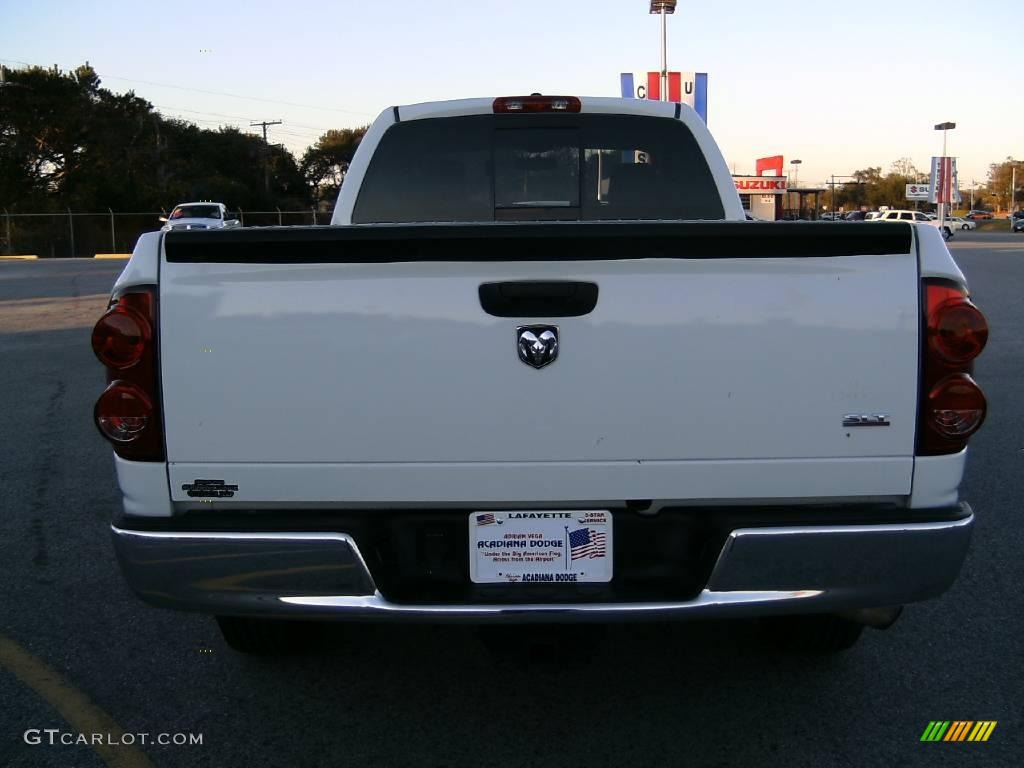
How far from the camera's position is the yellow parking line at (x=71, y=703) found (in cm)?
285

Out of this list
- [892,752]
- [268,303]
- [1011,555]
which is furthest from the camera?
[1011,555]

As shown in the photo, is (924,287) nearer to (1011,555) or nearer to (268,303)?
(268,303)

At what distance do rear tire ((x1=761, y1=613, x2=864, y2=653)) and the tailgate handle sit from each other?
1490mm

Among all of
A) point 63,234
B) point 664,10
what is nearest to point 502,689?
point 664,10

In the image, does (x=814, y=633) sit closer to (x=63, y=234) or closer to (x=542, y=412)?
(x=542, y=412)

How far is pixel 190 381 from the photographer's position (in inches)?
98.8

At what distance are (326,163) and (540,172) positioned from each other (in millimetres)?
77600

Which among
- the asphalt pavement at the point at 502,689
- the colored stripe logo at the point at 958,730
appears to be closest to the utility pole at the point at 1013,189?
the asphalt pavement at the point at 502,689

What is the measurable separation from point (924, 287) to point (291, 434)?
1.66 m

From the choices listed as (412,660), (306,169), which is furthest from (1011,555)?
(306,169)

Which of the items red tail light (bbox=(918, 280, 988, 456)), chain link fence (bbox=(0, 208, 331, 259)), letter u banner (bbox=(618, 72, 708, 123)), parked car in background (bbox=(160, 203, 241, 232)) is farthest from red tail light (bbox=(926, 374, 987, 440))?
chain link fence (bbox=(0, 208, 331, 259))

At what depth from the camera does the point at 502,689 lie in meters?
3.22

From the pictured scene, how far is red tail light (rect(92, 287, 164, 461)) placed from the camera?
253 cm

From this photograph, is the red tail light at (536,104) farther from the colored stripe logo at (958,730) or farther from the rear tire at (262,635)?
the colored stripe logo at (958,730)
